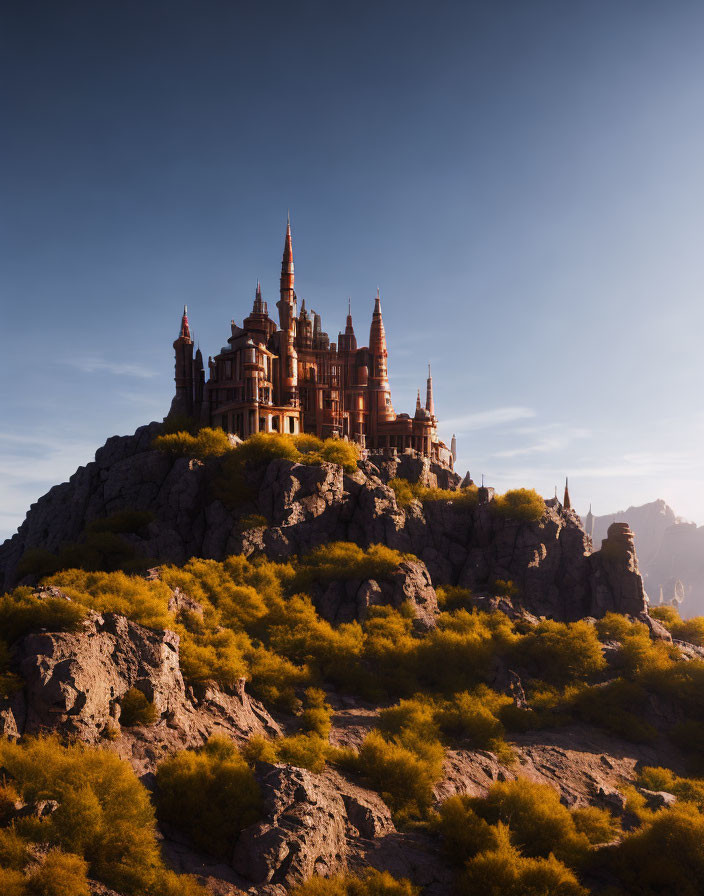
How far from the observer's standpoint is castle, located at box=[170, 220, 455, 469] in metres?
76.1

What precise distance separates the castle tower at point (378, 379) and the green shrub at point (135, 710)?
67434 millimetres

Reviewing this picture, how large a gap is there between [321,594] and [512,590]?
2056 cm

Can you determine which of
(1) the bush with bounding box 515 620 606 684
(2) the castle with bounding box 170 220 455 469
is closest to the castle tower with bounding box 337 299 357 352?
(2) the castle with bounding box 170 220 455 469

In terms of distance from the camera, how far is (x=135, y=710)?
25.9 m

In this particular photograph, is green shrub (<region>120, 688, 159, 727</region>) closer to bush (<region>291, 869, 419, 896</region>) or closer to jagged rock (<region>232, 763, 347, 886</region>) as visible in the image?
jagged rock (<region>232, 763, 347, 886</region>)

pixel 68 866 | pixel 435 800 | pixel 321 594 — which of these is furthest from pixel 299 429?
pixel 68 866

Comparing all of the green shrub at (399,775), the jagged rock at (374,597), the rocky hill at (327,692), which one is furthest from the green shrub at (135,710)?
the jagged rock at (374,597)

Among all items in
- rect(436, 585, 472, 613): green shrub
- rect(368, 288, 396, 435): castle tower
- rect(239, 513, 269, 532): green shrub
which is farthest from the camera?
rect(368, 288, 396, 435): castle tower

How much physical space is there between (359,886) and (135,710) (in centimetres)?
1170

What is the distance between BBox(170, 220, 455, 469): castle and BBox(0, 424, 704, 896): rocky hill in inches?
467

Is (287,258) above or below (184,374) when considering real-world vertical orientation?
above

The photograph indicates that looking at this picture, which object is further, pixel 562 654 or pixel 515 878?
pixel 562 654

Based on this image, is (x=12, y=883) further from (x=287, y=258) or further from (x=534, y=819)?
(x=287, y=258)

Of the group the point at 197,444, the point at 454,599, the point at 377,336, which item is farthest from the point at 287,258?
the point at 454,599
